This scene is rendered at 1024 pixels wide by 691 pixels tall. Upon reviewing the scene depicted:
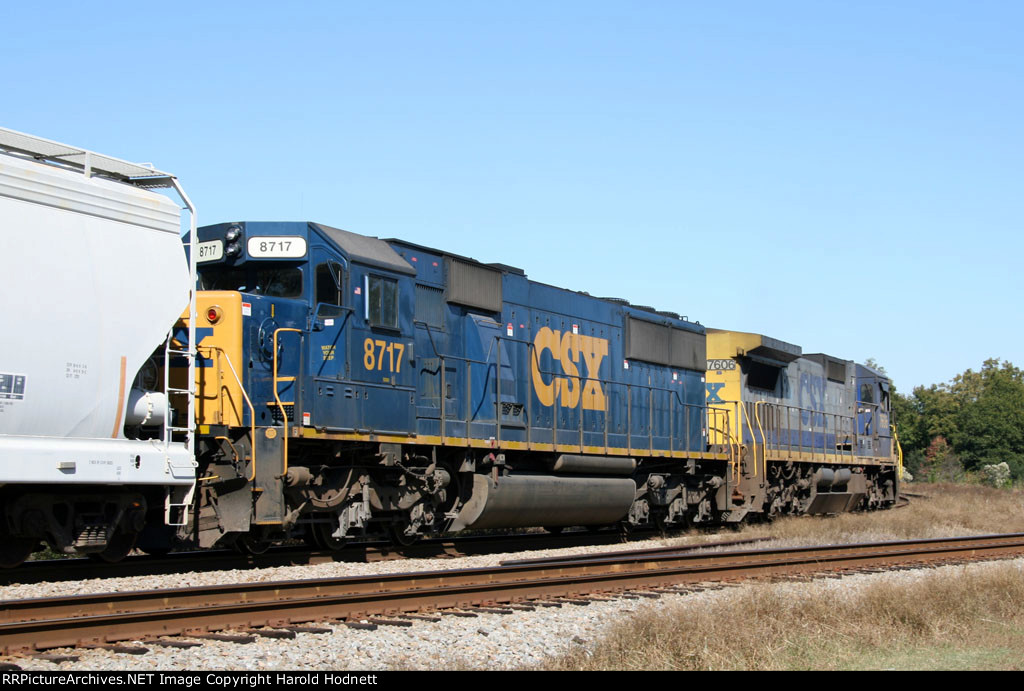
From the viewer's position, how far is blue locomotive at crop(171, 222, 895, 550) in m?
11.6

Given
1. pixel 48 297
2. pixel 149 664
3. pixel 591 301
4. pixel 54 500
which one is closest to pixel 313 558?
pixel 54 500

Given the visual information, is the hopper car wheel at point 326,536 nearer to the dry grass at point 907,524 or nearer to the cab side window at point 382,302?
the cab side window at point 382,302

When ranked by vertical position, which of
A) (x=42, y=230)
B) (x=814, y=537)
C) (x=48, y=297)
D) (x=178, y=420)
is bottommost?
(x=814, y=537)

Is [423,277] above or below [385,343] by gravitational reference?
above

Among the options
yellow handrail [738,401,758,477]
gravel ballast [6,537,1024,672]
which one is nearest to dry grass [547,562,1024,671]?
gravel ballast [6,537,1024,672]

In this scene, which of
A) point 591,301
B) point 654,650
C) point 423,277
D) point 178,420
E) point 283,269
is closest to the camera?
point 654,650

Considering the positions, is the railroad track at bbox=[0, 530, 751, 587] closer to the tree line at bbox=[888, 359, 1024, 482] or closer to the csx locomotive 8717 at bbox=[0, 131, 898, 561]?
the csx locomotive 8717 at bbox=[0, 131, 898, 561]

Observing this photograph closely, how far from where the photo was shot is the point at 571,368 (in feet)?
56.7

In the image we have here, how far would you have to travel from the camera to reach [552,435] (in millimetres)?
16375

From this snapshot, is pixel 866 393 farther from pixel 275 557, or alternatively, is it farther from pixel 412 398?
pixel 275 557

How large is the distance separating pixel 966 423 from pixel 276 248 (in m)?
77.6

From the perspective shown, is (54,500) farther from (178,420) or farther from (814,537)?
(814,537)

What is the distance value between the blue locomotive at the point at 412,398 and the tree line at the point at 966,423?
4830cm

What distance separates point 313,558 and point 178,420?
9.05 ft
